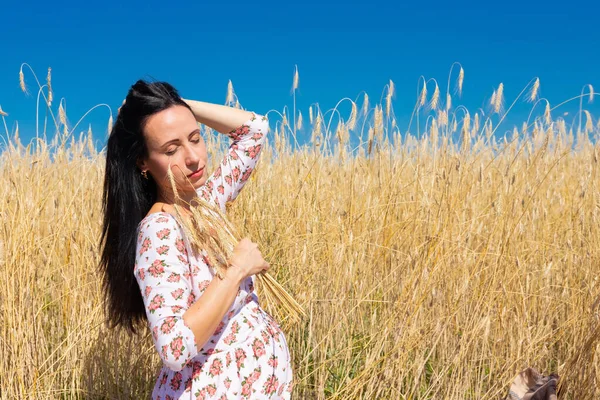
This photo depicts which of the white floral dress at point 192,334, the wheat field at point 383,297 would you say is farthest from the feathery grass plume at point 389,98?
the white floral dress at point 192,334

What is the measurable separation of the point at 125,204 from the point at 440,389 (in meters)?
1.32

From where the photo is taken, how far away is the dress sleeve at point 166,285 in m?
1.13

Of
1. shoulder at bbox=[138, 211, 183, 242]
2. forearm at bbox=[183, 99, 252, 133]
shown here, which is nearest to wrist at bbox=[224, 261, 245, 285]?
shoulder at bbox=[138, 211, 183, 242]

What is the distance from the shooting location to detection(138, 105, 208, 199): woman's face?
136 cm

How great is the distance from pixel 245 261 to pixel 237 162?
1.83ft

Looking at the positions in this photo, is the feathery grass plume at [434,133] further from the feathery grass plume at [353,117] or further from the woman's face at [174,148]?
the woman's face at [174,148]

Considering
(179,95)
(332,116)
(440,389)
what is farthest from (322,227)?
(179,95)

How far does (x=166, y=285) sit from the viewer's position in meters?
1.18

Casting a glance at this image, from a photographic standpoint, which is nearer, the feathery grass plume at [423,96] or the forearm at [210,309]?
the forearm at [210,309]

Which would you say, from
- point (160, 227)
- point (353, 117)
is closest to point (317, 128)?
point (353, 117)

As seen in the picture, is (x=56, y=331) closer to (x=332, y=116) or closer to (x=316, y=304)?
(x=316, y=304)

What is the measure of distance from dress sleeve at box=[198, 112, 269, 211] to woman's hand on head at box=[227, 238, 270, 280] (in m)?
0.43

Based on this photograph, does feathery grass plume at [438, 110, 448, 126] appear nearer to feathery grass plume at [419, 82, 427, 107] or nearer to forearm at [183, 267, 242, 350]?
feathery grass plume at [419, 82, 427, 107]

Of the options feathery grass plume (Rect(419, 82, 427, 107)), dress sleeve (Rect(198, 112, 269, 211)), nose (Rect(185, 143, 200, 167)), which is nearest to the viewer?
nose (Rect(185, 143, 200, 167))
